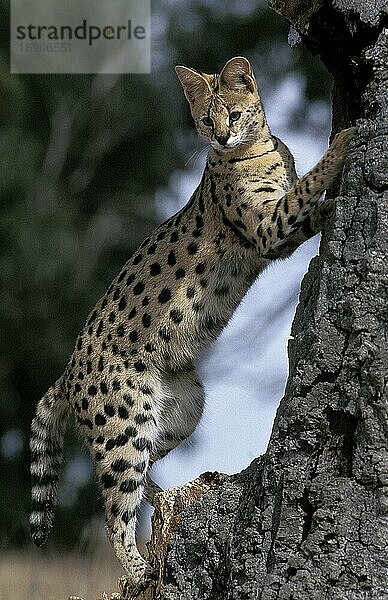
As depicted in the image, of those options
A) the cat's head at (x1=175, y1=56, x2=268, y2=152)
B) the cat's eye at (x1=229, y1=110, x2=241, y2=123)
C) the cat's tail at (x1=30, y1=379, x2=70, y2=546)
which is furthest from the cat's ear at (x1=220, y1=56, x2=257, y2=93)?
the cat's tail at (x1=30, y1=379, x2=70, y2=546)

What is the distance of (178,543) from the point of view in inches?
184

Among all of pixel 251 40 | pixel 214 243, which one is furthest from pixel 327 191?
pixel 251 40

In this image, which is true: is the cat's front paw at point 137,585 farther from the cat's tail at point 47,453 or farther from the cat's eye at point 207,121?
the cat's eye at point 207,121

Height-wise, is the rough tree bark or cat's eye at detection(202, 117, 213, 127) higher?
cat's eye at detection(202, 117, 213, 127)

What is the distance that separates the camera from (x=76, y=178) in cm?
2000

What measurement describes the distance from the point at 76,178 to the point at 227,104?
46.8 ft

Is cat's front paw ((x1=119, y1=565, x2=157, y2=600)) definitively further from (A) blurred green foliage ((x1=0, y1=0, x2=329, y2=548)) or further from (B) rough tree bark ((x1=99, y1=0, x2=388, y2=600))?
(A) blurred green foliage ((x1=0, y1=0, x2=329, y2=548))

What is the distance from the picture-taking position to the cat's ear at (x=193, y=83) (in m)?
6.00

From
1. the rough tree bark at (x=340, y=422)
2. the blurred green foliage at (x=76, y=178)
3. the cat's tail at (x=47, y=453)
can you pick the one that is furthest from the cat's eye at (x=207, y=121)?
the blurred green foliage at (x=76, y=178)

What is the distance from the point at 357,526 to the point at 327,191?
72.1 inches

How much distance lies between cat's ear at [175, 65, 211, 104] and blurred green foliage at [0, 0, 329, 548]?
36.0ft

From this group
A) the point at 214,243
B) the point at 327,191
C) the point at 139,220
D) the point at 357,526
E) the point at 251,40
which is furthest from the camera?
the point at 139,220

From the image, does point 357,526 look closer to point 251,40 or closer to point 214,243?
point 214,243

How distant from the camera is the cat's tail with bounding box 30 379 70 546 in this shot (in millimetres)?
6480
